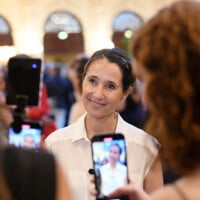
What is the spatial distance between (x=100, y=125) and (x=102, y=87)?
0.49 feet

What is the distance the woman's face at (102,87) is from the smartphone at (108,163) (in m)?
0.37

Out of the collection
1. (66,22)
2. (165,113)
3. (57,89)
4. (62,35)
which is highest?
(66,22)

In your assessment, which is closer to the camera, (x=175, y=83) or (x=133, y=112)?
(x=175, y=83)

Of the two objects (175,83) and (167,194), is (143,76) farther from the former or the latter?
(167,194)

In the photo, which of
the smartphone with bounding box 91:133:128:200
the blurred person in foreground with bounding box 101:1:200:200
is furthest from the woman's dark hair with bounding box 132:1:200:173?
the smartphone with bounding box 91:133:128:200

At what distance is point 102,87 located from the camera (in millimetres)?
2064

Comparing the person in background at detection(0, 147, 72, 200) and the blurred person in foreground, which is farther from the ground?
the blurred person in foreground

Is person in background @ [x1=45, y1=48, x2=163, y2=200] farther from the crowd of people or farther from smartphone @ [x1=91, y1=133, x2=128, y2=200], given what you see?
the crowd of people

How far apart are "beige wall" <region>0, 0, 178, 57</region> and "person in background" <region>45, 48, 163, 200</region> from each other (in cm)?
1732

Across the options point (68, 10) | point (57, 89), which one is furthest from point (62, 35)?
point (57, 89)

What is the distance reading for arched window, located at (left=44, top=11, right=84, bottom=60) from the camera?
19.3 metres

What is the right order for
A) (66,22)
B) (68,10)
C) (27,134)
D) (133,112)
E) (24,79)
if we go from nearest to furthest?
(27,134), (24,79), (133,112), (68,10), (66,22)

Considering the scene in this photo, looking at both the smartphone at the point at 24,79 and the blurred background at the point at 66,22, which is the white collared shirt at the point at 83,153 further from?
the blurred background at the point at 66,22

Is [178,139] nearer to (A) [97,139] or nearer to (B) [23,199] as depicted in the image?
(B) [23,199]
